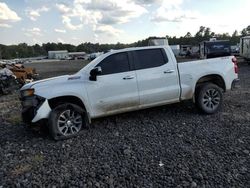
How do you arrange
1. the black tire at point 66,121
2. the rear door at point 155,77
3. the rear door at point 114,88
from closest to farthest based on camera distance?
1. the black tire at point 66,121
2. the rear door at point 114,88
3. the rear door at point 155,77

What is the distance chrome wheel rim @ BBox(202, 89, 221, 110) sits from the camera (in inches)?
281

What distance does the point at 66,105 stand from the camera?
5941 millimetres

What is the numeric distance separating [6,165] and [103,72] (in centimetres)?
274

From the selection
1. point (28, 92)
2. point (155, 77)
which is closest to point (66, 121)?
point (28, 92)

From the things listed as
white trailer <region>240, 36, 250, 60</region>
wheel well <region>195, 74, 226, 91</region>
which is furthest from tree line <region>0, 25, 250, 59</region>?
wheel well <region>195, 74, 226, 91</region>

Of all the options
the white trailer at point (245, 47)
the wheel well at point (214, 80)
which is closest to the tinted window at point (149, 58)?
the wheel well at point (214, 80)

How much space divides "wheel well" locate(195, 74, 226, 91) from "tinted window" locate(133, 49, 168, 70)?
1143 mm

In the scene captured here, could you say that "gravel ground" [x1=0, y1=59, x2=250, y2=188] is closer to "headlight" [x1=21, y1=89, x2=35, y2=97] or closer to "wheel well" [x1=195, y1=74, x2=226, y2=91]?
"wheel well" [x1=195, y1=74, x2=226, y2=91]

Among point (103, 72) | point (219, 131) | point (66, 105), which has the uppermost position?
point (103, 72)

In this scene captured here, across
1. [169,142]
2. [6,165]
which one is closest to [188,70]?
[169,142]

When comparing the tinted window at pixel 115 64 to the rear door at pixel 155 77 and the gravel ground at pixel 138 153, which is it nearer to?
the rear door at pixel 155 77

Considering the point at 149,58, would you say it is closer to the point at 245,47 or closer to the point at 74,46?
the point at 245,47

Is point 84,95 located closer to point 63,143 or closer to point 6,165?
point 63,143

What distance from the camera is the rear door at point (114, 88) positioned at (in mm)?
6219
